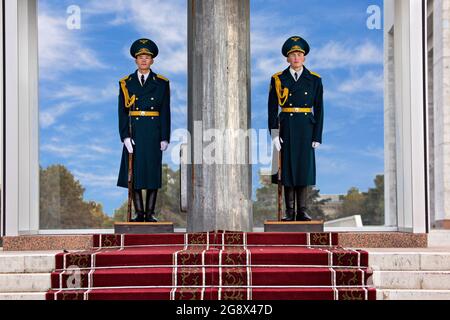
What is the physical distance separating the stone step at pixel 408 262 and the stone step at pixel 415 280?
0.52 ft

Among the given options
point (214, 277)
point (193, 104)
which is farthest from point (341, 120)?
point (214, 277)

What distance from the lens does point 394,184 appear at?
27.2ft

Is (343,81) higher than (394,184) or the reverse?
higher

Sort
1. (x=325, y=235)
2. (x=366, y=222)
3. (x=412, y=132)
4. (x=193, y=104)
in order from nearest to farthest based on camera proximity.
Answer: (x=325, y=235) → (x=412, y=132) → (x=193, y=104) → (x=366, y=222)

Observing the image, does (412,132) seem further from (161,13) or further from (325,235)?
(161,13)

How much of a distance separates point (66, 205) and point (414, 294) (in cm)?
433

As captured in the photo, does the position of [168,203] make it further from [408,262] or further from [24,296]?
[408,262]

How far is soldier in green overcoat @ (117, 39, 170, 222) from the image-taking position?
299 inches

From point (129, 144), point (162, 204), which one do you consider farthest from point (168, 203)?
point (129, 144)

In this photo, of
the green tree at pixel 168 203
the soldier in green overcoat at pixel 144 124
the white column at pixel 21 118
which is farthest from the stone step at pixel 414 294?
the white column at pixel 21 118

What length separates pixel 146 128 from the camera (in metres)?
7.59

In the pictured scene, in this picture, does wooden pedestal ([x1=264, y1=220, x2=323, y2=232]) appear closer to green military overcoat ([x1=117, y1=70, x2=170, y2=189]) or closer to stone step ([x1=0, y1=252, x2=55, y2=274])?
green military overcoat ([x1=117, y1=70, x2=170, y2=189])

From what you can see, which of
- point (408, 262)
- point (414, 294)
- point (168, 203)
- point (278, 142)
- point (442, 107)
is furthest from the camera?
point (442, 107)
